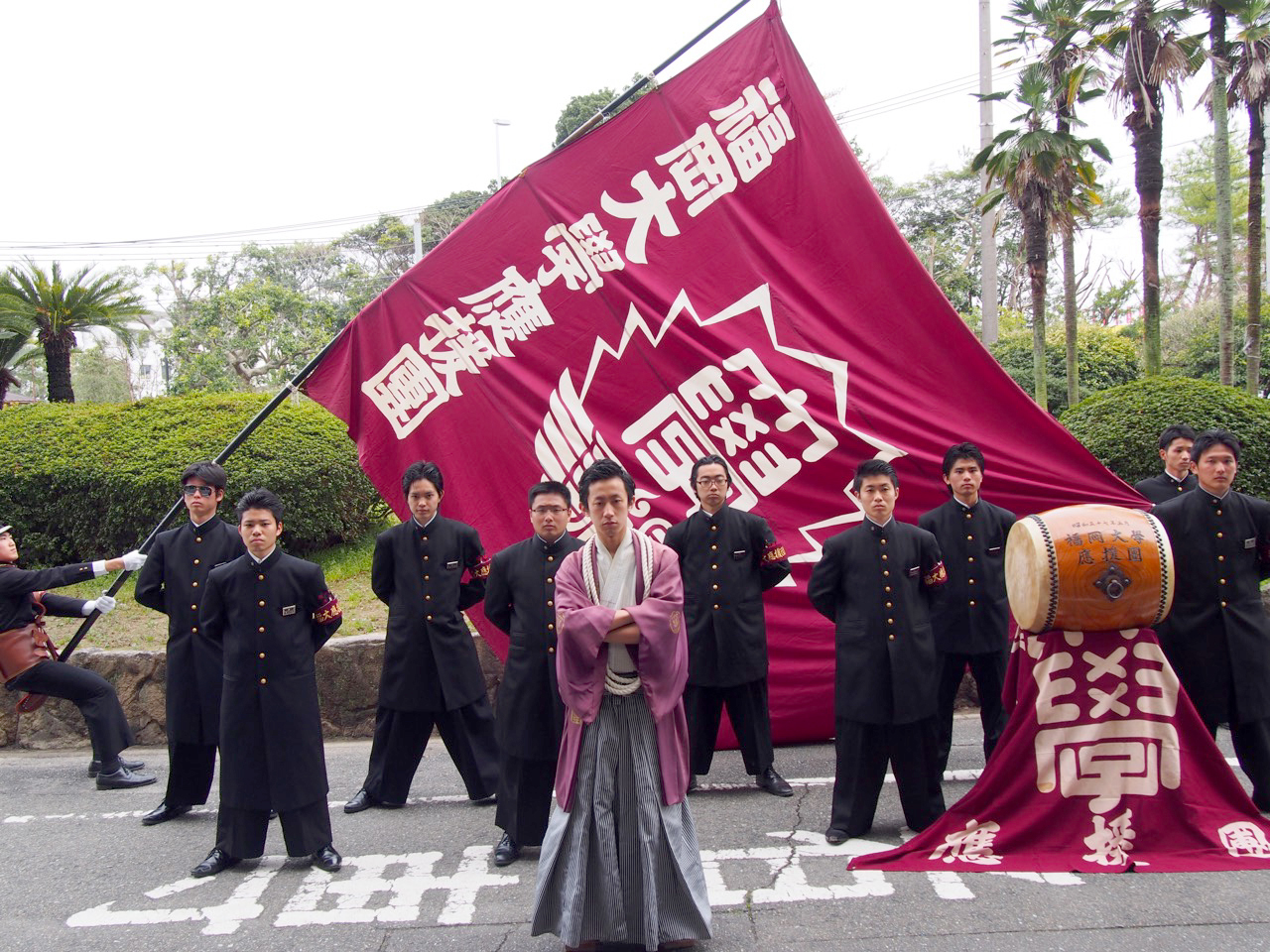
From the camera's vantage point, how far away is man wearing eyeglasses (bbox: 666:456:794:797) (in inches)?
205

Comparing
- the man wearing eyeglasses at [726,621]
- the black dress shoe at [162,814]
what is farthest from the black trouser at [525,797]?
the black dress shoe at [162,814]

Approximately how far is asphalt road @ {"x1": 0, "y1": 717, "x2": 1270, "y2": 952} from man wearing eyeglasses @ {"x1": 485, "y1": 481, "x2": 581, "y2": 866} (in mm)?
221

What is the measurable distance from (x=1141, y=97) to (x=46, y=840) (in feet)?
48.7

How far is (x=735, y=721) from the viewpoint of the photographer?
5.30m

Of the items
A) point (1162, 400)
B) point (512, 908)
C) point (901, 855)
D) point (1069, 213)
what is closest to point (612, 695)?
point (512, 908)

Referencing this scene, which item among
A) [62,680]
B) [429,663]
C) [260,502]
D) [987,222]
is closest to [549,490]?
[260,502]

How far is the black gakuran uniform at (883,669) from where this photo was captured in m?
4.47

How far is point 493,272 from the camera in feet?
19.5

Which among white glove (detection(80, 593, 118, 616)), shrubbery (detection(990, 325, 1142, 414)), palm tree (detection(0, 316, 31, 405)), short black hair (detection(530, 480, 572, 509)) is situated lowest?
white glove (detection(80, 593, 118, 616))

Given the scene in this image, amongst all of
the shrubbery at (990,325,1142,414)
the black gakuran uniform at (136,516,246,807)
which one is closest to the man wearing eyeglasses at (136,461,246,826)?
the black gakuran uniform at (136,516,246,807)

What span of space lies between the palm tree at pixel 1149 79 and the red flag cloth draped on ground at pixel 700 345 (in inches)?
371

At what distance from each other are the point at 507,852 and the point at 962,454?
2.97 metres

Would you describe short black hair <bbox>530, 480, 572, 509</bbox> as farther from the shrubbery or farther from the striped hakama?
the shrubbery

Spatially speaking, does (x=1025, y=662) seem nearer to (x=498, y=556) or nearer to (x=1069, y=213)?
(x=498, y=556)
